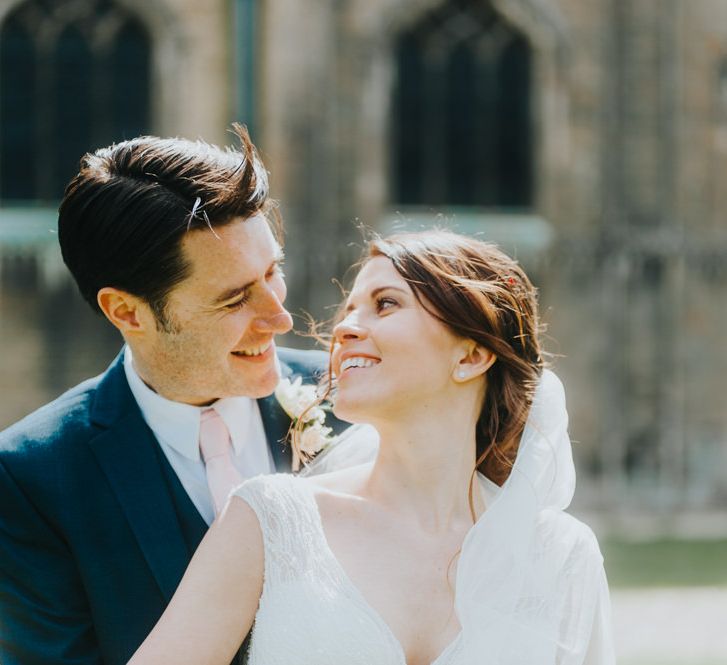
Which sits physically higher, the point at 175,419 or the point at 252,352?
the point at 252,352

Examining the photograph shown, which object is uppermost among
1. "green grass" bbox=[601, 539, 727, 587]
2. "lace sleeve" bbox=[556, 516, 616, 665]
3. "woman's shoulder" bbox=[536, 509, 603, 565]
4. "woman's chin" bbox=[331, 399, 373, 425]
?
"woman's chin" bbox=[331, 399, 373, 425]

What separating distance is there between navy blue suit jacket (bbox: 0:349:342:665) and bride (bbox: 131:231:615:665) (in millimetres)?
360

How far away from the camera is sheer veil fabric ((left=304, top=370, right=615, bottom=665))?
8.39ft

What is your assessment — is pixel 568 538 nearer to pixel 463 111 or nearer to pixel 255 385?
pixel 255 385

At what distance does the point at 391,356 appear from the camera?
105 inches

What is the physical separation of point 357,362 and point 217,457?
56cm

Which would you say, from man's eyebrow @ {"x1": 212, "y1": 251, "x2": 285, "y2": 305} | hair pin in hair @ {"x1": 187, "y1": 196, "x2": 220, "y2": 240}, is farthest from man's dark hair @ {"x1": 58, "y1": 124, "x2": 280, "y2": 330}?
man's eyebrow @ {"x1": 212, "y1": 251, "x2": 285, "y2": 305}

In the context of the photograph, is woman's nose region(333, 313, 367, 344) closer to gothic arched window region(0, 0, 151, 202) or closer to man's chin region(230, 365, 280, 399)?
man's chin region(230, 365, 280, 399)

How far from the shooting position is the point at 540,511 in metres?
2.84

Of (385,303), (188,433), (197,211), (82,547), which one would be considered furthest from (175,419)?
(385,303)

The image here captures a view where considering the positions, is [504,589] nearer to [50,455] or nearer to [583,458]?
[50,455]

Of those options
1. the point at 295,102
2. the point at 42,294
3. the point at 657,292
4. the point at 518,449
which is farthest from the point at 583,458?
the point at 518,449

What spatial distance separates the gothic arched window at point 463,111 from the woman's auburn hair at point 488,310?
10.8m

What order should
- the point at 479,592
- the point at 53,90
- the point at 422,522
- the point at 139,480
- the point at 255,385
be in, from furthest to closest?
the point at 53,90 → the point at 255,385 → the point at 139,480 → the point at 422,522 → the point at 479,592
